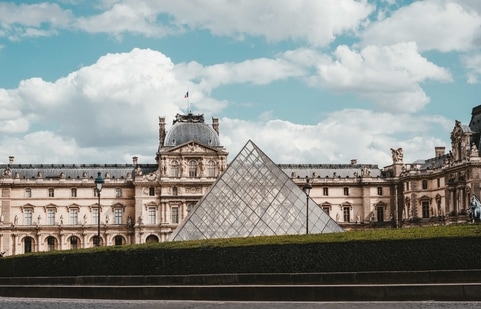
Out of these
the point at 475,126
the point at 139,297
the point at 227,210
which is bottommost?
the point at 139,297

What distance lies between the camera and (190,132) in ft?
278

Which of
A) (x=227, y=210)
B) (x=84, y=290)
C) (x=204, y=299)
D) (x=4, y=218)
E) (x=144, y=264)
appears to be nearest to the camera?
(x=204, y=299)

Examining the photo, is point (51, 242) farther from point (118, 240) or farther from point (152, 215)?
point (152, 215)

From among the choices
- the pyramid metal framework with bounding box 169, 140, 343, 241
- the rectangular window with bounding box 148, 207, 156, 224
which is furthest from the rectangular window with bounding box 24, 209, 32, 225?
the pyramid metal framework with bounding box 169, 140, 343, 241

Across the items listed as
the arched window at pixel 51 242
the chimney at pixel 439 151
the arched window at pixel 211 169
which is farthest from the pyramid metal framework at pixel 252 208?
the chimney at pixel 439 151

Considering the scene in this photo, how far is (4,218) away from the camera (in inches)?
3233

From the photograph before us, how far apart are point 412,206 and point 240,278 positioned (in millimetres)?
57642

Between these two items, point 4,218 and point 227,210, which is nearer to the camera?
point 227,210

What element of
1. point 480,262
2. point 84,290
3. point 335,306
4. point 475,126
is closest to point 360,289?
Result: point 335,306

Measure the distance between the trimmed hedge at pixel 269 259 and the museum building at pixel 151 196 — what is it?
48.4 m

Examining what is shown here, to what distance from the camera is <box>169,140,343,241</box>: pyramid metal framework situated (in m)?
42.4

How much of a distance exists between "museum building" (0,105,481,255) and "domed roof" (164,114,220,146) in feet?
0.32

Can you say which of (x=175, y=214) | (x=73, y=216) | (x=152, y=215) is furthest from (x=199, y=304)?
(x=73, y=216)

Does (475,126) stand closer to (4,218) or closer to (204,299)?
(4,218)
